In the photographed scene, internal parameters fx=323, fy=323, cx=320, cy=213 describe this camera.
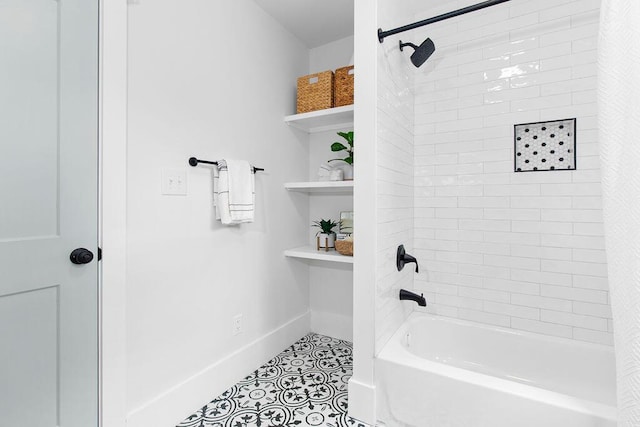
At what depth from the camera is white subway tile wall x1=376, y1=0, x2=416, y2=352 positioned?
5.56 feet

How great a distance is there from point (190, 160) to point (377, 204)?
99cm

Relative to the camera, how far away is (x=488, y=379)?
1.39m

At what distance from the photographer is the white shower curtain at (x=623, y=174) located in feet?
3.25

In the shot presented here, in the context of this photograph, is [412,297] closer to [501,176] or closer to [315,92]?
[501,176]

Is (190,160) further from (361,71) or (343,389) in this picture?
(343,389)

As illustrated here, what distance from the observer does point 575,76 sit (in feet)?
5.84

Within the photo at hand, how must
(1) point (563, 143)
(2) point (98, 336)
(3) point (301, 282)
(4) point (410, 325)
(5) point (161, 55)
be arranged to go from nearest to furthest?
(2) point (98, 336) → (5) point (161, 55) → (1) point (563, 143) → (4) point (410, 325) → (3) point (301, 282)

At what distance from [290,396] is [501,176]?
1.81 metres

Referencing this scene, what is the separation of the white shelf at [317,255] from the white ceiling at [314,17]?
167 cm

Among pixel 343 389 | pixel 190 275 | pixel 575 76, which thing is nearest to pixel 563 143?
pixel 575 76

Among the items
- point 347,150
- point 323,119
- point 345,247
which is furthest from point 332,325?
point 323,119

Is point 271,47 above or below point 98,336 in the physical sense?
above

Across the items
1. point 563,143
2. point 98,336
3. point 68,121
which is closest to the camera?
point 68,121

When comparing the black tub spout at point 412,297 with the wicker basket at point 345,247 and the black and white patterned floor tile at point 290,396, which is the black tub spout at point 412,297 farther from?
the black and white patterned floor tile at point 290,396
